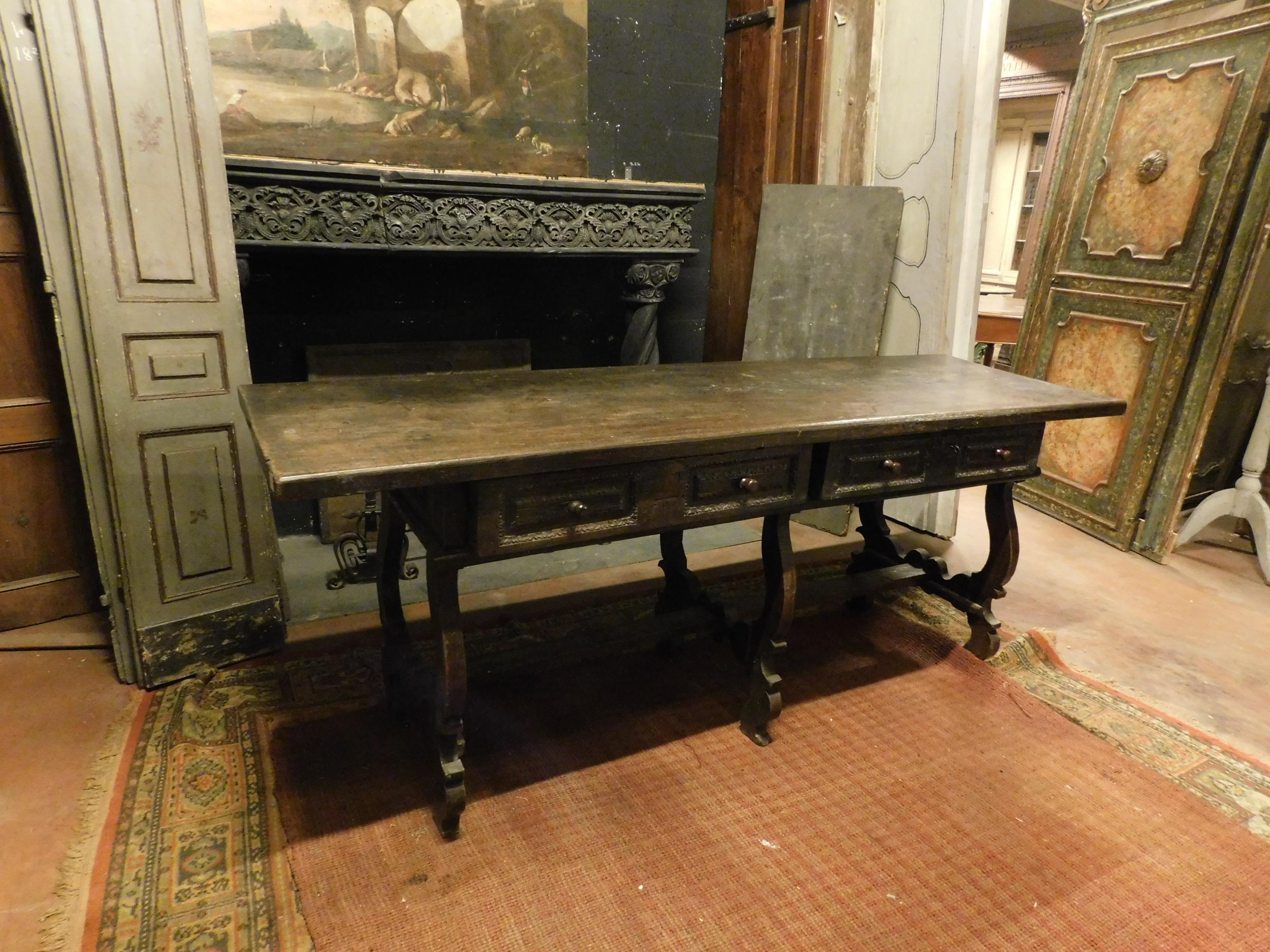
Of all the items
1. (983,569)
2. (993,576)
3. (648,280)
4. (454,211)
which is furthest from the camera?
(648,280)

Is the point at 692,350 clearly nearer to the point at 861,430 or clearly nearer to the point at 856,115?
the point at 856,115

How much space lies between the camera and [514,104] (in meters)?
3.04

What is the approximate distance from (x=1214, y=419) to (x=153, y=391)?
4268mm

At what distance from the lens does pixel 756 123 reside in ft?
11.7

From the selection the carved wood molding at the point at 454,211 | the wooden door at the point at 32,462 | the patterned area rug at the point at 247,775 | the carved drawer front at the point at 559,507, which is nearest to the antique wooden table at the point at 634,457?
the carved drawer front at the point at 559,507

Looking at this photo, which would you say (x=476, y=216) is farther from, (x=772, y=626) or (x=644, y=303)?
(x=772, y=626)

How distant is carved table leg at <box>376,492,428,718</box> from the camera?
2002 mm

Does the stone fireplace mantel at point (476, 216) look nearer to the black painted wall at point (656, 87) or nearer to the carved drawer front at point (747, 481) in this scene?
the black painted wall at point (656, 87)

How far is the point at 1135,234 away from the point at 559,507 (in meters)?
3.26

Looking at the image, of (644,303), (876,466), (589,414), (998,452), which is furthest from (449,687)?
(644,303)

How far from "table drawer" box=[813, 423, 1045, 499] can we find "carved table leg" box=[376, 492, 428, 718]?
1.09 m

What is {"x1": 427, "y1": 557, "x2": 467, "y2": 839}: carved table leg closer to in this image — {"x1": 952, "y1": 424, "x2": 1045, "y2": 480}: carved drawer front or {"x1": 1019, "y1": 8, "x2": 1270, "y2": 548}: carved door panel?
{"x1": 952, "y1": 424, "x2": 1045, "y2": 480}: carved drawer front

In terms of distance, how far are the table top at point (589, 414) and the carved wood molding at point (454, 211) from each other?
87 cm

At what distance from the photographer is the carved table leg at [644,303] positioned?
3230 millimetres
